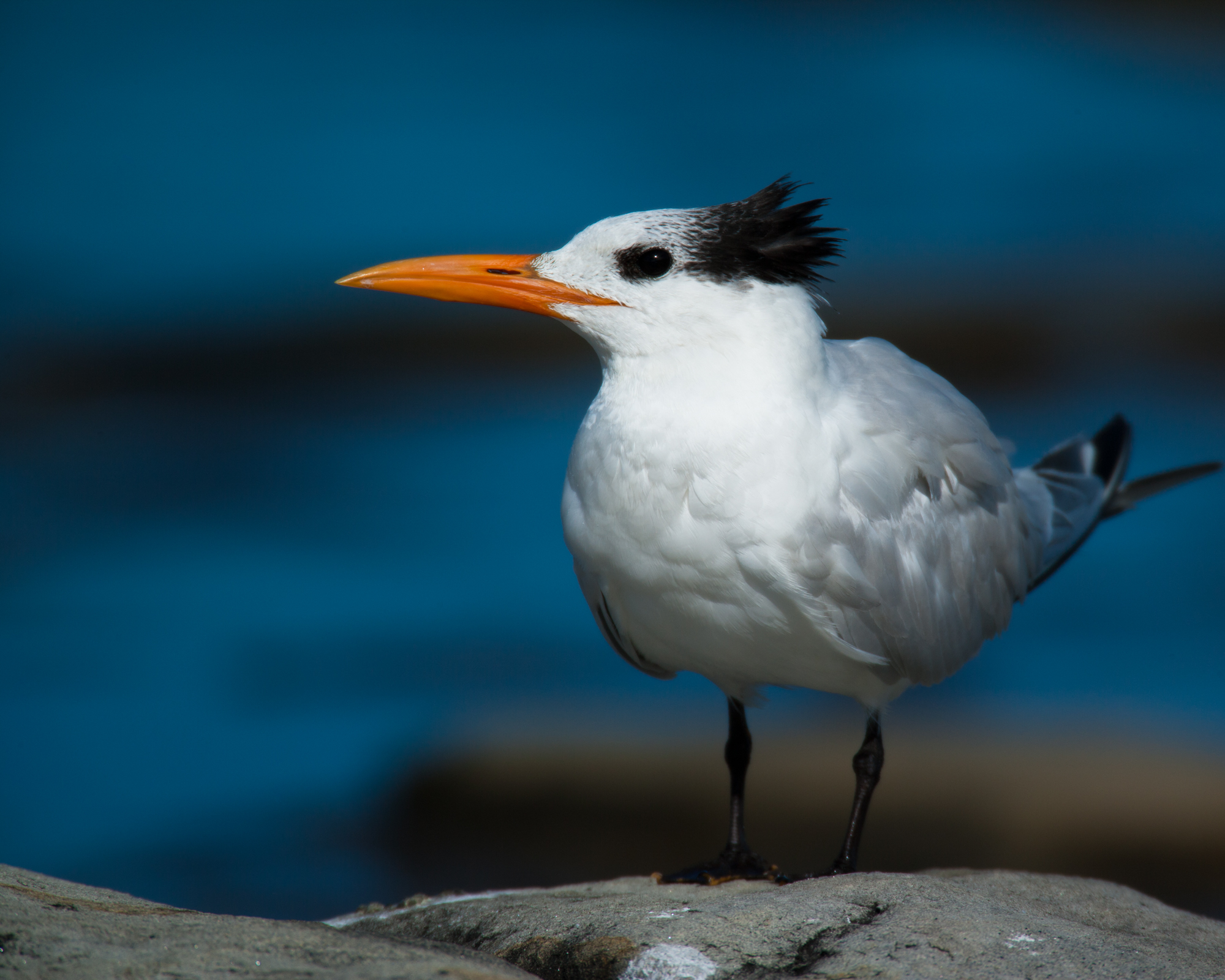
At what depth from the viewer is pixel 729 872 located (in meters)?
3.61

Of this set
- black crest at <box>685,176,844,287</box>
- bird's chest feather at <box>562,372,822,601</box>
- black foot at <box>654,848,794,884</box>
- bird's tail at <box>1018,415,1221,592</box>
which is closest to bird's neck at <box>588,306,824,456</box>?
bird's chest feather at <box>562,372,822,601</box>

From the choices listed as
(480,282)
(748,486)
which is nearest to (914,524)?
(748,486)

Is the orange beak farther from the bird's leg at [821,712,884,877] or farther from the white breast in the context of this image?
the bird's leg at [821,712,884,877]

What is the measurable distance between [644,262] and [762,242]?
0.33m

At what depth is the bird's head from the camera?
10.4 ft

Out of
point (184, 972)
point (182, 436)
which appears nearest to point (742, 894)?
point (184, 972)

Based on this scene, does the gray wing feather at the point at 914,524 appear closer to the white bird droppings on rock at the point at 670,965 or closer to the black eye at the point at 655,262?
the black eye at the point at 655,262

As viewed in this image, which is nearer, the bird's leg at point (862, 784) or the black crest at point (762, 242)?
the black crest at point (762, 242)

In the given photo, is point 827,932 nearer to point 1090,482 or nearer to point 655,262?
point 655,262

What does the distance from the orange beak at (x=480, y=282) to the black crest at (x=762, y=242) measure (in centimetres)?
31

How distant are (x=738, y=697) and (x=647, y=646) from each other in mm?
461

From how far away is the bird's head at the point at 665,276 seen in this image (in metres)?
3.16

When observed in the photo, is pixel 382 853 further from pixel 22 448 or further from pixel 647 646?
pixel 22 448

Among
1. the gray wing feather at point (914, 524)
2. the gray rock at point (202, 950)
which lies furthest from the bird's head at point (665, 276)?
the gray rock at point (202, 950)
